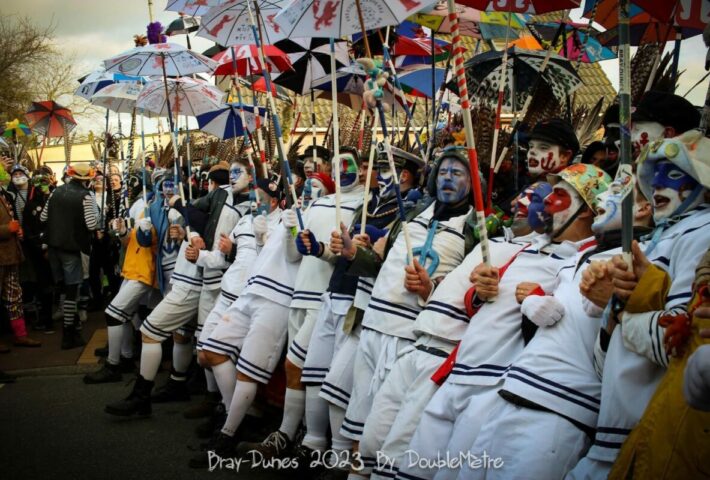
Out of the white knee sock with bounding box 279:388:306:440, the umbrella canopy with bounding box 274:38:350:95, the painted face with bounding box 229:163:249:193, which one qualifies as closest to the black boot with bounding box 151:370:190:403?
the painted face with bounding box 229:163:249:193

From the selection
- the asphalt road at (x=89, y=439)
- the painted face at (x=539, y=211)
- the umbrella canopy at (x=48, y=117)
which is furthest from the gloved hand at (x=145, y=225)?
the umbrella canopy at (x=48, y=117)

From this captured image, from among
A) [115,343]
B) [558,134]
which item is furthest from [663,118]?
[115,343]

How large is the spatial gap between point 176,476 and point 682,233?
366 centimetres

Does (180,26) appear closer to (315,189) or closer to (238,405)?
(315,189)

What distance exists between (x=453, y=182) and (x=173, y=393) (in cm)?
387

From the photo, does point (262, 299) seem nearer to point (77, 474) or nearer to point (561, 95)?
point (77, 474)

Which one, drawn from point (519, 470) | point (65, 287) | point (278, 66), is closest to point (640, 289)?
point (519, 470)

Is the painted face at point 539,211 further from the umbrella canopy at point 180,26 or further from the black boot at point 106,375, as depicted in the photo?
the umbrella canopy at point 180,26

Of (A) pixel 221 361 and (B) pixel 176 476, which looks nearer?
(B) pixel 176 476

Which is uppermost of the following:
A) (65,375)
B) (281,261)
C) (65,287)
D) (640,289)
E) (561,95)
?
(561,95)

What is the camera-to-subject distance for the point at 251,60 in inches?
286

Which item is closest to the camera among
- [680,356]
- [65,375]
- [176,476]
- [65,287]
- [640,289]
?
[680,356]

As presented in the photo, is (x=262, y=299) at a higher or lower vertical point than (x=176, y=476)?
higher

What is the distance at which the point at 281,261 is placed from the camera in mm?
5438
